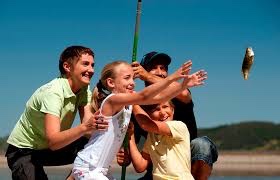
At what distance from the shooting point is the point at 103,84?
Answer: 8.32m

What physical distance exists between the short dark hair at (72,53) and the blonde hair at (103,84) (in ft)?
1.52

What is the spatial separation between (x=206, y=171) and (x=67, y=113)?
1.89m

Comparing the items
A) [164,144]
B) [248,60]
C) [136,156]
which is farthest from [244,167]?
[164,144]

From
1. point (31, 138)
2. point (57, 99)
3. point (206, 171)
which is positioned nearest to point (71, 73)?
point (57, 99)

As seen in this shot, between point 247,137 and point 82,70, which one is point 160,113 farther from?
point 247,137

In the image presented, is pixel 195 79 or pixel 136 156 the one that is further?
pixel 136 156

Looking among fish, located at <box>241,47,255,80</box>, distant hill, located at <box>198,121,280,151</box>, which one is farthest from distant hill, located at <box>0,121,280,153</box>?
fish, located at <box>241,47,255,80</box>

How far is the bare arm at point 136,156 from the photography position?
348 inches

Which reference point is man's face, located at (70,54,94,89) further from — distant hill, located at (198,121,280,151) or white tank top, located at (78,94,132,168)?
distant hill, located at (198,121,280,151)

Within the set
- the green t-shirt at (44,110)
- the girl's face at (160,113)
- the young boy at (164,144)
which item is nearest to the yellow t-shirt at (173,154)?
the young boy at (164,144)

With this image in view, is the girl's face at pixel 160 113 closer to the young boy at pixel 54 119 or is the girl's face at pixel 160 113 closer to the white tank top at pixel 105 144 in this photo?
the white tank top at pixel 105 144

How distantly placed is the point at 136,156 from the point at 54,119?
3.89 ft

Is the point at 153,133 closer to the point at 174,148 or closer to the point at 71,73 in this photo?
the point at 174,148

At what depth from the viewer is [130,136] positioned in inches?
351
